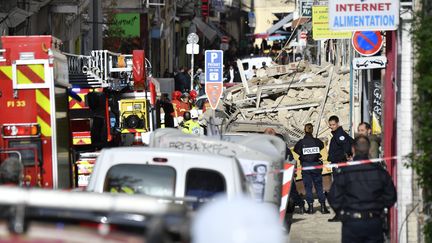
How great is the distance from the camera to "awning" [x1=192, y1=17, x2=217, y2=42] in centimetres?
6906

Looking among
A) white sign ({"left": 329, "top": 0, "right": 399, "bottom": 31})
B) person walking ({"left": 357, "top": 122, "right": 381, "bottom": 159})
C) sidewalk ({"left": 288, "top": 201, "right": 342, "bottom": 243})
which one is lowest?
sidewalk ({"left": 288, "top": 201, "right": 342, "bottom": 243})

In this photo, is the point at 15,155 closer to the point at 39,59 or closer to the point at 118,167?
the point at 39,59

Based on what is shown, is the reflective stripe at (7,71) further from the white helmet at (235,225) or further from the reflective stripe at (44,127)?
the white helmet at (235,225)

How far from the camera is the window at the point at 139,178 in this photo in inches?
387

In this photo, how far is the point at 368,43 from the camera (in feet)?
66.7

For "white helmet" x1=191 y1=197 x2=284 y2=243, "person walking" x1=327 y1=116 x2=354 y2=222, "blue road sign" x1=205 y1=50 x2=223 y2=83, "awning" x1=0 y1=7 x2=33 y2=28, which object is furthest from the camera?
"blue road sign" x1=205 y1=50 x2=223 y2=83

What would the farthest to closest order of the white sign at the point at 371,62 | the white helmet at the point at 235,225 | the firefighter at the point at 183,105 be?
the firefighter at the point at 183,105 → the white sign at the point at 371,62 → the white helmet at the point at 235,225

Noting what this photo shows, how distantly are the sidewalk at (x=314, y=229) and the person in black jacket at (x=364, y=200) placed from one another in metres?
4.97

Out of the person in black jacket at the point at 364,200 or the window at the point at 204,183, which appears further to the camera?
the person in black jacket at the point at 364,200

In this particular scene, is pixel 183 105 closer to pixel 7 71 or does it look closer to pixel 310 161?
pixel 310 161

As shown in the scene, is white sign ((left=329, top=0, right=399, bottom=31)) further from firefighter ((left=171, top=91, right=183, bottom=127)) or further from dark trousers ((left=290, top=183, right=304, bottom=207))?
firefighter ((left=171, top=91, right=183, bottom=127))

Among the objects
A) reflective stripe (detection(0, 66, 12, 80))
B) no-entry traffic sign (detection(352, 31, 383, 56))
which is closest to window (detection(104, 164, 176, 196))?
reflective stripe (detection(0, 66, 12, 80))

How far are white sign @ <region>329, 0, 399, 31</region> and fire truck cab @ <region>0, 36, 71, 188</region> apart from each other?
328 centimetres

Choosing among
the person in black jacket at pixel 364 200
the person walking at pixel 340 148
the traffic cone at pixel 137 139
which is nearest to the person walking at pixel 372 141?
the person walking at pixel 340 148
